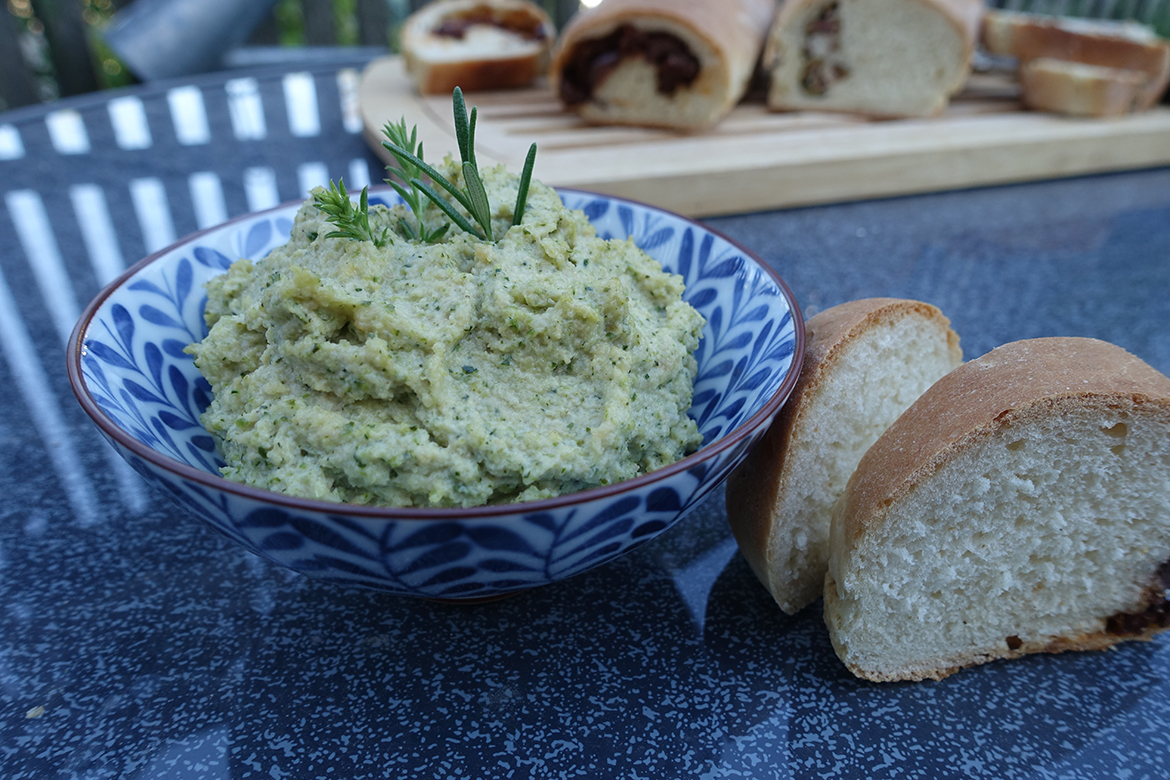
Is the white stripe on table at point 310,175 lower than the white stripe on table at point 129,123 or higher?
lower

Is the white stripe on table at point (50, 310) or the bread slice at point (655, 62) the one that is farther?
the bread slice at point (655, 62)

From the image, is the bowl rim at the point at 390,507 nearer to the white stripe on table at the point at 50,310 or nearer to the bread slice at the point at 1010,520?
the bread slice at the point at 1010,520

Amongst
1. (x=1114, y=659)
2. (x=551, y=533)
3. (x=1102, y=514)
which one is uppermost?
(x=551, y=533)

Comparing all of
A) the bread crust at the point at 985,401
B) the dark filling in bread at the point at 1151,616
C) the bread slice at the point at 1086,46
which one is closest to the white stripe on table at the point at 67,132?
the bread crust at the point at 985,401

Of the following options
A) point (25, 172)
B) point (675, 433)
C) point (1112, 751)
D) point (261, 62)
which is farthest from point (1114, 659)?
point (261, 62)

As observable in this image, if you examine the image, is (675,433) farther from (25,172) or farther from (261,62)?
(261,62)

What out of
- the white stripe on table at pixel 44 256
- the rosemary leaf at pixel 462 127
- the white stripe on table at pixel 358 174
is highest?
the rosemary leaf at pixel 462 127
